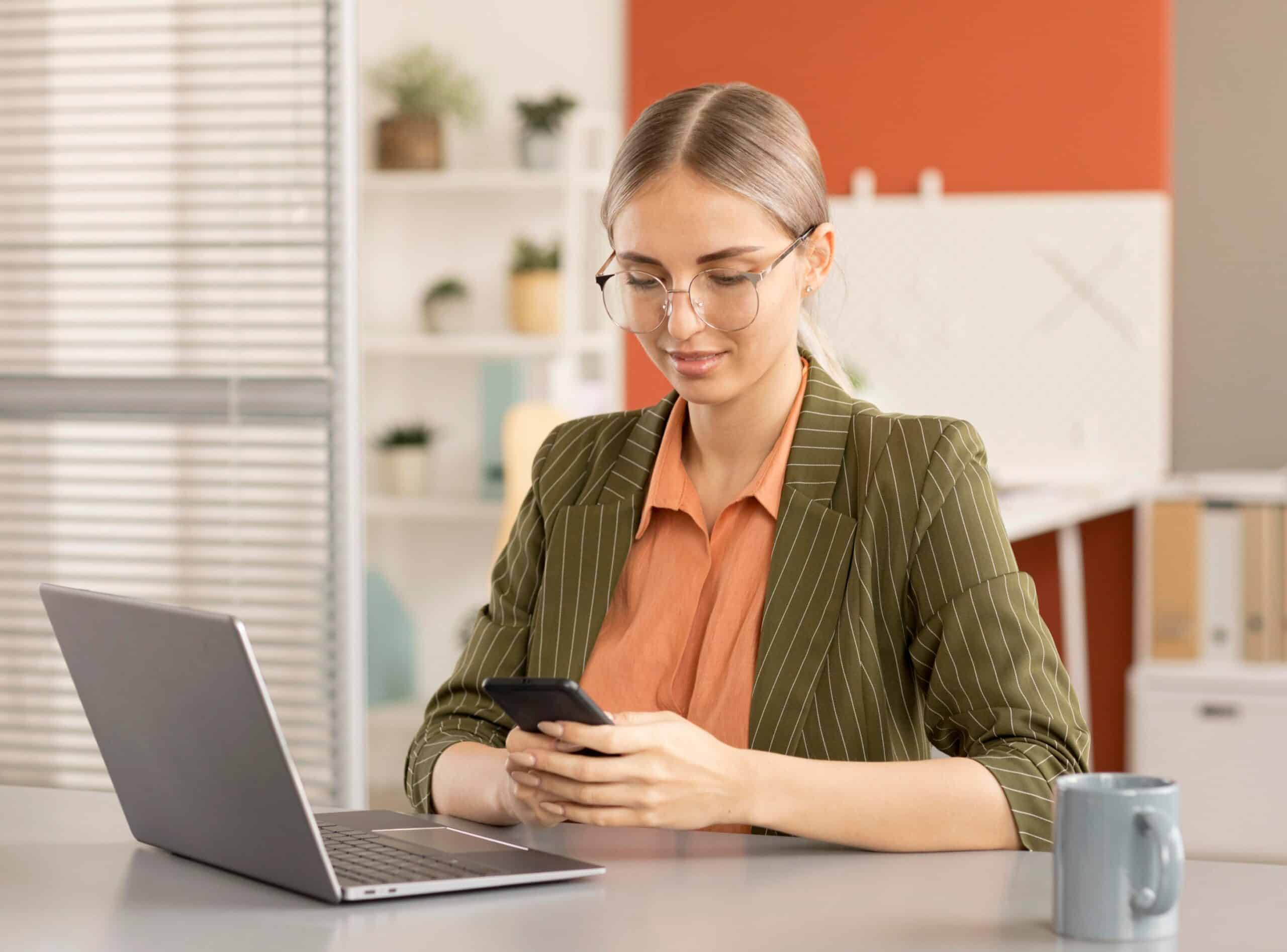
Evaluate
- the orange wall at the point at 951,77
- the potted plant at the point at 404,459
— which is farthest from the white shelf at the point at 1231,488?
the potted plant at the point at 404,459

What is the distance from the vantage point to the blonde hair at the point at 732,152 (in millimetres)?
1477

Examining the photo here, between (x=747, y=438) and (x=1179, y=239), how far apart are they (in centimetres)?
347

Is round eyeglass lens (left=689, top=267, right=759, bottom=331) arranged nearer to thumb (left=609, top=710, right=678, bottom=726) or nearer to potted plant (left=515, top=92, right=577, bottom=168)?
thumb (left=609, top=710, right=678, bottom=726)

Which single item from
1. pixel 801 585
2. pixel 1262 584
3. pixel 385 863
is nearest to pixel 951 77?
pixel 1262 584

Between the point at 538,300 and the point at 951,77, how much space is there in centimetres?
137

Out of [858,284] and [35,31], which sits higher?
[35,31]

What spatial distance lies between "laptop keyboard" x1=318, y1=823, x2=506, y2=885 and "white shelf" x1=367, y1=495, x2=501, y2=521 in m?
3.38

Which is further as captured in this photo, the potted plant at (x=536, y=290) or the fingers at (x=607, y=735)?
the potted plant at (x=536, y=290)

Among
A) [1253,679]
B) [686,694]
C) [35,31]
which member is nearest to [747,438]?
[686,694]

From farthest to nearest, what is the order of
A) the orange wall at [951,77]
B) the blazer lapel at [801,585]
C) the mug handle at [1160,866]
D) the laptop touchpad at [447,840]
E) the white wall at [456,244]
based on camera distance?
the white wall at [456,244]
the orange wall at [951,77]
the blazer lapel at [801,585]
the laptop touchpad at [447,840]
the mug handle at [1160,866]

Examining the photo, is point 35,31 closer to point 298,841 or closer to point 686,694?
point 686,694

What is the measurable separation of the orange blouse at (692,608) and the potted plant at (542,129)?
3.16 m

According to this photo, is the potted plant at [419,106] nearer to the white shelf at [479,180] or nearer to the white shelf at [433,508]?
the white shelf at [479,180]

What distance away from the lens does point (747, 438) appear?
1614 mm
